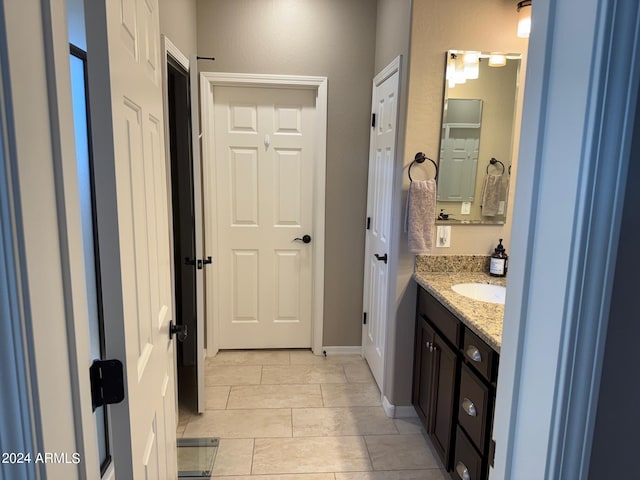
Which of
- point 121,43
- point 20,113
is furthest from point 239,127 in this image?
point 20,113

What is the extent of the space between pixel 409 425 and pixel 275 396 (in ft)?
2.92

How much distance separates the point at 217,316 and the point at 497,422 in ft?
9.27

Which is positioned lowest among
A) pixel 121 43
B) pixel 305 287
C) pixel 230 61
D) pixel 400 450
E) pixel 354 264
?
pixel 400 450

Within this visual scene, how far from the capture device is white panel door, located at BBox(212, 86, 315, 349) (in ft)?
10.5

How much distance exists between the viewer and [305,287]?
3.45 metres

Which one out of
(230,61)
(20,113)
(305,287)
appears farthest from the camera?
(305,287)

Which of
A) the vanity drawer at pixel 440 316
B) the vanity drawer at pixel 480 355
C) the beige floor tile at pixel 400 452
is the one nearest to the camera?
the vanity drawer at pixel 480 355

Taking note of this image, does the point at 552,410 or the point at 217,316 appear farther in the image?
the point at 217,316

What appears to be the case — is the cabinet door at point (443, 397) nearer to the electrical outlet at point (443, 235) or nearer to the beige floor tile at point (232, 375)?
the electrical outlet at point (443, 235)

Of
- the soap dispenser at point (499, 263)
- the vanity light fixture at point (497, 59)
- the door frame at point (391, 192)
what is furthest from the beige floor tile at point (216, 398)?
the vanity light fixture at point (497, 59)

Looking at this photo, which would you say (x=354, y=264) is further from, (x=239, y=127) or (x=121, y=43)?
(x=121, y=43)

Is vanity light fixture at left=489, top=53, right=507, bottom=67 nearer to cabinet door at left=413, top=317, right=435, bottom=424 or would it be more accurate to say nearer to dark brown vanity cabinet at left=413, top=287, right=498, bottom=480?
dark brown vanity cabinet at left=413, top=287, right=498, bottom=480

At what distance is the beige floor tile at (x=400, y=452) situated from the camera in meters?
2.16

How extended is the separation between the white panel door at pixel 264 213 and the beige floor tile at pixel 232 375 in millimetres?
303
